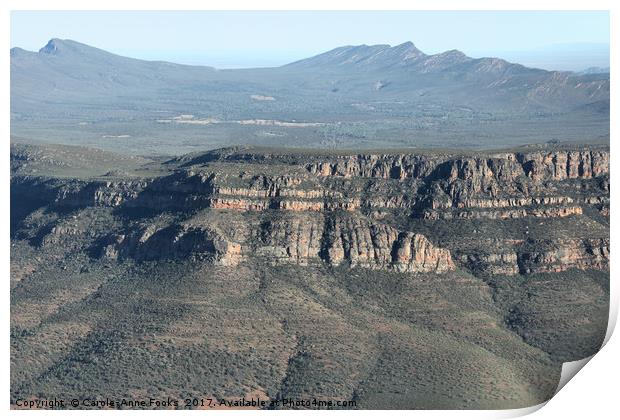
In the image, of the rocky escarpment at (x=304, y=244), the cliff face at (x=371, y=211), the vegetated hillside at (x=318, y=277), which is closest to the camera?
the vegetated hillside at (x=318, y=277)

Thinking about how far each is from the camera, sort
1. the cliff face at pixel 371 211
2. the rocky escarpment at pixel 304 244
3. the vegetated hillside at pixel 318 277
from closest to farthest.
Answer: the vegetated hillside at pixel 318 277 < the rocky escarpment at pixel 304 244 < the cliff face at pixel 371 211

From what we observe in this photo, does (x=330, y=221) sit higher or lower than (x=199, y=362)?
higher

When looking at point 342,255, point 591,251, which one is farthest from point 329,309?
point 591,251

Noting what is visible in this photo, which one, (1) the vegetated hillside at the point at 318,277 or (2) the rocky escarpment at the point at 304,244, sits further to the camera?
(2) the rocky escarpment at the point at 304,244

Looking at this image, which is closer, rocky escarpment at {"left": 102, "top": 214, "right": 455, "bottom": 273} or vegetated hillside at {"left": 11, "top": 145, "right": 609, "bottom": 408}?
vegetated hillside at {"left": 11, "top": 145, "right": 609, "bottom": 408}

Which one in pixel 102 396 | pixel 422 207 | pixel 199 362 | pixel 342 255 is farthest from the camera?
pixel 422 207

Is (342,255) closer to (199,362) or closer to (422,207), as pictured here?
(422,207)
